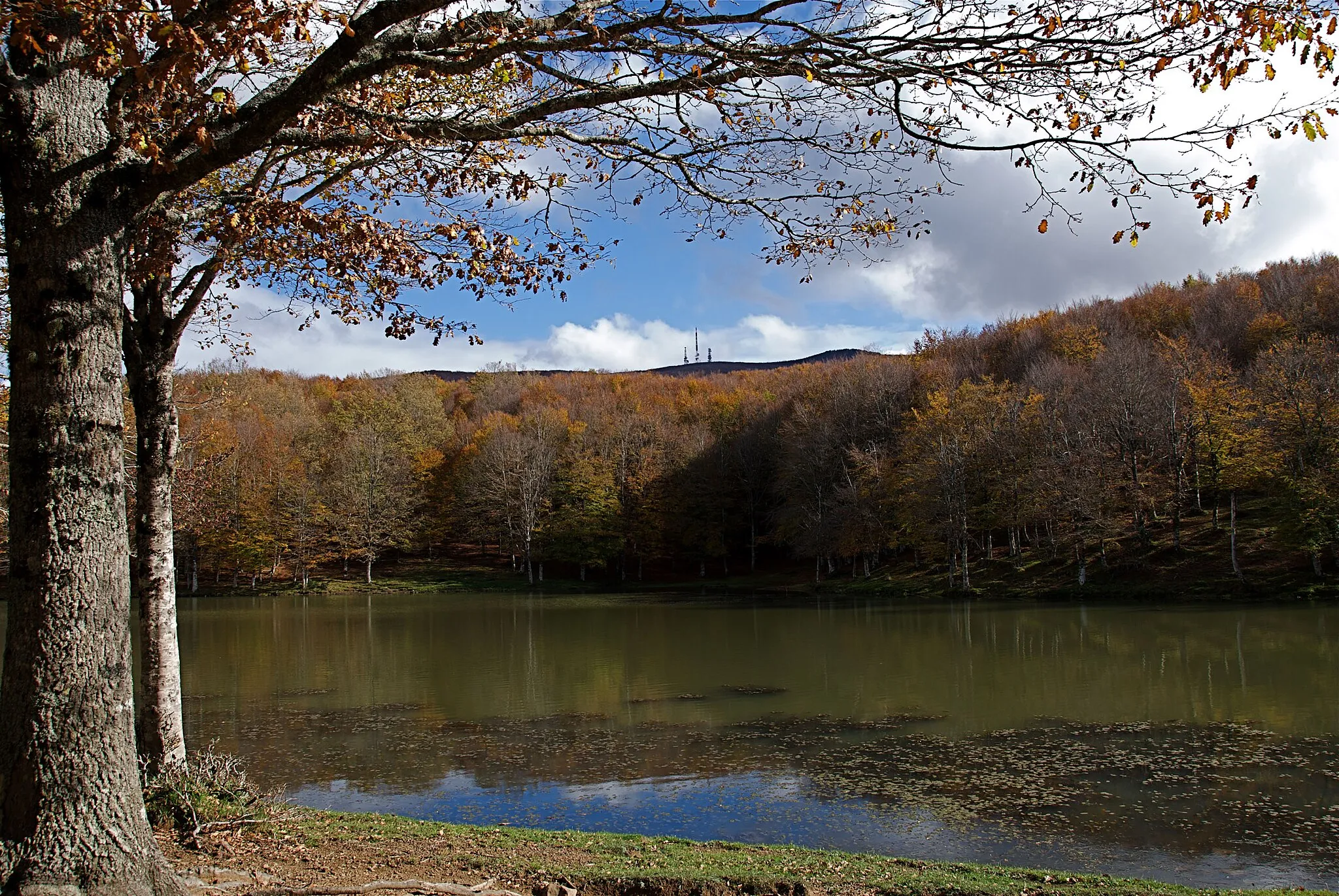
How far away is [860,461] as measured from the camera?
51688mm

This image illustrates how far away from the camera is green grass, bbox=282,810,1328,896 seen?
20.9ft

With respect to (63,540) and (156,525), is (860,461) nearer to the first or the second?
(156,525)

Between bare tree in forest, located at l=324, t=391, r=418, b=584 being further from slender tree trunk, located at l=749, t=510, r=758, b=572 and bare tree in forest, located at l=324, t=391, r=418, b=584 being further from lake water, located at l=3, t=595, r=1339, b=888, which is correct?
lake water, located at l=3, t=595, r=1339, b=888

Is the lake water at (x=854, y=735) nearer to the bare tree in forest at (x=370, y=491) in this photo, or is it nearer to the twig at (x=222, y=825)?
the twig at (x=222, y=825)

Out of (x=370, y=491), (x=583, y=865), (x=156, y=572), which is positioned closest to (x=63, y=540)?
(x=156, y=572)

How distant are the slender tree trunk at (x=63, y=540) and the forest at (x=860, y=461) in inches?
864

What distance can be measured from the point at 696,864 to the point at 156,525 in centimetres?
521

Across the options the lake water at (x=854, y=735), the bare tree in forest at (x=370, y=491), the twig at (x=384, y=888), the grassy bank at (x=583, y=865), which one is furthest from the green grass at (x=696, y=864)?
the bare tree in forest at (x=370, y=491)

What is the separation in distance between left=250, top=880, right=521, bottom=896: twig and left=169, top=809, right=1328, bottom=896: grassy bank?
0.25 metres

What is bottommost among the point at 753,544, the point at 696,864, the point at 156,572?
the point at 753,544

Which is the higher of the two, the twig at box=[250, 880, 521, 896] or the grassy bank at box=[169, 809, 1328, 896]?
the twig at box=[250, 880, 521, 896]

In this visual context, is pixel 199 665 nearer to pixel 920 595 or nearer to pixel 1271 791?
pixel 1271 791

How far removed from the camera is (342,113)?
236 inches

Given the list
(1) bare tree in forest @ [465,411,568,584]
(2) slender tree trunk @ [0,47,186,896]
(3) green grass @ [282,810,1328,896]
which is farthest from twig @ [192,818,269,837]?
(1) bare tree in forest @ [465,411,568,584]
